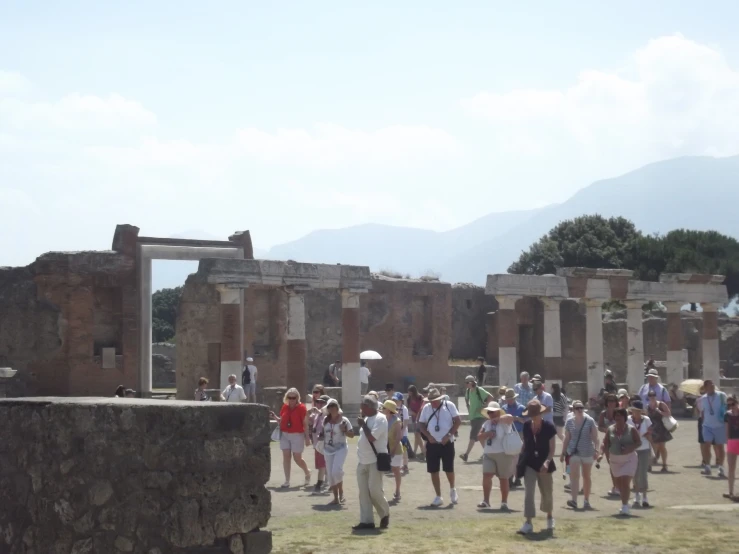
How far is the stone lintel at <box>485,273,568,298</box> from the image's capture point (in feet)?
92.2

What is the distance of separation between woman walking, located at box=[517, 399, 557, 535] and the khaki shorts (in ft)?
5.21

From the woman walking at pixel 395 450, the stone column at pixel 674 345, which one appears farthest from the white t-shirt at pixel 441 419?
the stone column at pixel 674 345

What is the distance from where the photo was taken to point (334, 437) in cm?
1473

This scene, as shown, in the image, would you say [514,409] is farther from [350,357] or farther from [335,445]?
[350,357]

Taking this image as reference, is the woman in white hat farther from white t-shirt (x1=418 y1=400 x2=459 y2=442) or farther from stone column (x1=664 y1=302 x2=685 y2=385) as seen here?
stone column (x1=664 y1=302 x2=685 y2=385)

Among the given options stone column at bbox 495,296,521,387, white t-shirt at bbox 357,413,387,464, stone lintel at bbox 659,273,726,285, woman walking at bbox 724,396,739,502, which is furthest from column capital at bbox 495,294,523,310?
white t-shirt at bbox 357,413,387,464

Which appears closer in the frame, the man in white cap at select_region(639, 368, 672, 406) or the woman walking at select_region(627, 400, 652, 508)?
the woman walking at select_region(627, 400, 652, 508)

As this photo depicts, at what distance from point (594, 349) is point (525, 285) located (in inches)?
130

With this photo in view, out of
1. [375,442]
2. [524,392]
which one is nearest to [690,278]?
[524,392]

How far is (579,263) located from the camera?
6038 centimetres

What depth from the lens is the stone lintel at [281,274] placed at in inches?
997

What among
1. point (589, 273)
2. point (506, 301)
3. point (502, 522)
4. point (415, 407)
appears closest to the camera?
point (502, 522)

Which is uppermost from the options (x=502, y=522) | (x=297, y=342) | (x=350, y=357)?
(x=297, y=342)

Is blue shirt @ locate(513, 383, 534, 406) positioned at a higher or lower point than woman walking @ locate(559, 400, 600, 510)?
higher
